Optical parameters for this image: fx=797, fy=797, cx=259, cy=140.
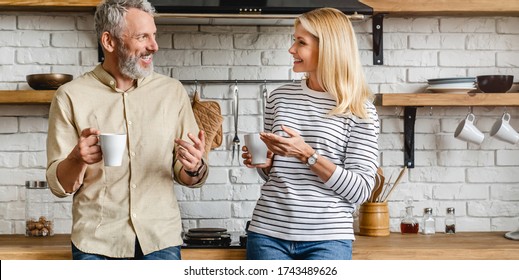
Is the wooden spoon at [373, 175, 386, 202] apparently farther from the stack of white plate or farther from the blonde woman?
the blonde woman

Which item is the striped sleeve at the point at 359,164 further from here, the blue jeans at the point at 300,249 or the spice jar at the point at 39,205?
the spice jar at the point at 39,205

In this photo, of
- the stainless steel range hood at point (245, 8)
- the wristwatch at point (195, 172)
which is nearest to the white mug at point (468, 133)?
the stainless steel range hood at point (245, 8)

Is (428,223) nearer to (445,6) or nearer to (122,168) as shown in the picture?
(445,6)

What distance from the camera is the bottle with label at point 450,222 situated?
3515 mm

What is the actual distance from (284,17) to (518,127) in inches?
48.7

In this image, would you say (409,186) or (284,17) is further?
(409,186)

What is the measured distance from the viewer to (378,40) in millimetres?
3506

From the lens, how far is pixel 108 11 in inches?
104

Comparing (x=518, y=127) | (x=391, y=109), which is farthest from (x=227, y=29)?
(x=518, y=127)

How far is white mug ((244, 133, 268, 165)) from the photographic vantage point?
2469mm

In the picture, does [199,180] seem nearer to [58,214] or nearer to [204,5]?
[204,5]

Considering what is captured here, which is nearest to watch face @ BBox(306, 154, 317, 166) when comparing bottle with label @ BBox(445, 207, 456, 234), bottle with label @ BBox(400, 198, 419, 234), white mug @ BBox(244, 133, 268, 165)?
white mug @ BBox(244, 133, 268, 165)

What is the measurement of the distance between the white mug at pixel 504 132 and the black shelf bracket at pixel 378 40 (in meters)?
0.57

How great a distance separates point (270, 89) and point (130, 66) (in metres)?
1.03
